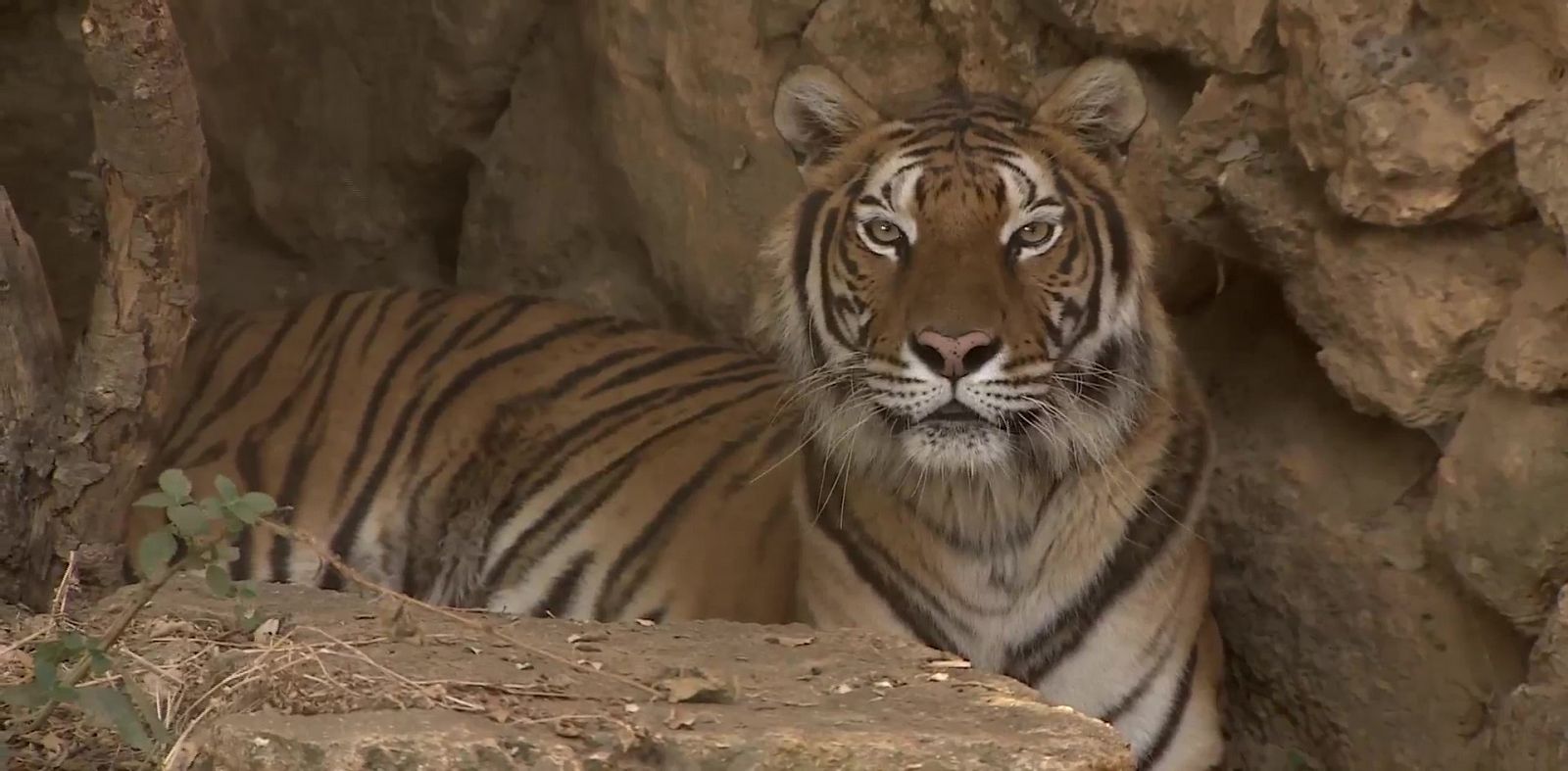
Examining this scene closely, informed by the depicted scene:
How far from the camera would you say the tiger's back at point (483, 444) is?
3.99m

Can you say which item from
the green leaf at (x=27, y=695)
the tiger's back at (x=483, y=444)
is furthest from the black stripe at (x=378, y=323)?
the green leaf at (x=27, y=695)

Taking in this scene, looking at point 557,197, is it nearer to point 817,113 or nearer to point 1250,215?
point 817,113

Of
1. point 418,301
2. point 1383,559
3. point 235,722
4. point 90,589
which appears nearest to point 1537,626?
point 1383,559

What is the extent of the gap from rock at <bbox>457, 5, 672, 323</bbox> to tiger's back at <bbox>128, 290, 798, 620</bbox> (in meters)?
0.45

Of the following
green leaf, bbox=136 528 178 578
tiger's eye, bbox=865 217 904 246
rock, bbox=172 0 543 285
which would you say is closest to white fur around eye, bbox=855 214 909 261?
tiger's eye, bbox=865 217 904 246

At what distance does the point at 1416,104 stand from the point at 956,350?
84 cm

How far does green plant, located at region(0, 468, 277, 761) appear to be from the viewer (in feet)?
6.45

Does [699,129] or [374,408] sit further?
[699,129]

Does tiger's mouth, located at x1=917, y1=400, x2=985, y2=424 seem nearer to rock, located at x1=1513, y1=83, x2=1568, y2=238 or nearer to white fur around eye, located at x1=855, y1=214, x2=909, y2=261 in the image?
white fur around eye, located at x1=855, y1=214, x2=909, y2=261

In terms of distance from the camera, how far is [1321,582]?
3422 mm

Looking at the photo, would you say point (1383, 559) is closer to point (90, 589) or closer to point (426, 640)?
point (426, 640)

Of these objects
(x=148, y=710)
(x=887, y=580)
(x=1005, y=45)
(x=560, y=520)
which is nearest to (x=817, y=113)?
(x=1005, y=45)

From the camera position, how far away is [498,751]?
72.4 inches

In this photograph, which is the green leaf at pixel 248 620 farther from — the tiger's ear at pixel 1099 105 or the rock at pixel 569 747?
the tiger's ear at pixel 1099 105
